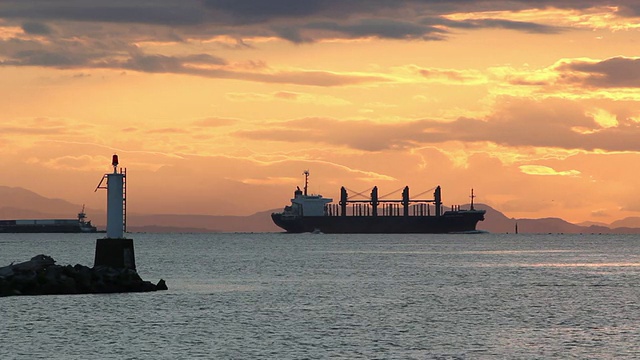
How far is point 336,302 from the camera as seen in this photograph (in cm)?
5478

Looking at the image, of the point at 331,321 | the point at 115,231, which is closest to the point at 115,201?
the point at 115,231

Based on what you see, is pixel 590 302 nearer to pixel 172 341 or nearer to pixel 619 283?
pixel 619 283

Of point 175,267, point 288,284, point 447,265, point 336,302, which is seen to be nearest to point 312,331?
point 336,302

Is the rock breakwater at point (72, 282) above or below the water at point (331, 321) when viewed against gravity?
above

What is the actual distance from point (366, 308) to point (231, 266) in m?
50.0

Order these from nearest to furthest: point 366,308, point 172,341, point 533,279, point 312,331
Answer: point 172,341 → point 312,331 → point 366,308 → point 533,279

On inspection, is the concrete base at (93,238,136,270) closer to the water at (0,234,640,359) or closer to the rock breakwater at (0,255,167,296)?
the rock breakwater at (0,255,167,296)

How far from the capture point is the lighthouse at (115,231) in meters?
55.1

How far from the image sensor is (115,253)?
184 ft

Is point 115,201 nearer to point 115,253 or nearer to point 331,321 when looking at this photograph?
point 115,253

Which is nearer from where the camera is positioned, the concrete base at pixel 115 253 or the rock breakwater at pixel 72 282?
the rock breakwater at pixel 72 282

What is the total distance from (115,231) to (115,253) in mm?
1408

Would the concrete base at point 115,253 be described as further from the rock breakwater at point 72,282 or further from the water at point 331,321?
the water at point 331,321

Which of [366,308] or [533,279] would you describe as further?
[533,279]
